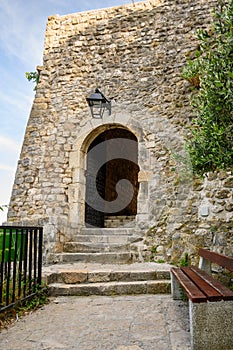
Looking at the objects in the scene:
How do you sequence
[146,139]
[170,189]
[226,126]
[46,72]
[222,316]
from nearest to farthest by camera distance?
[222,316] → [226,126] → [170,189] → [146,139] → [46,72]

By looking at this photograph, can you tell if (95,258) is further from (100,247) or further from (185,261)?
(185,261)

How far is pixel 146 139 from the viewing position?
6.22 metres

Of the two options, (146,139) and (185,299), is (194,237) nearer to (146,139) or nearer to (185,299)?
(185,299)

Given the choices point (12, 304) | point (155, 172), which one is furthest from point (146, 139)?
point (12, 304)

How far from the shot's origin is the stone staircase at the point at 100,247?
17.0 feet

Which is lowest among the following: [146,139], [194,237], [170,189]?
[194,237]

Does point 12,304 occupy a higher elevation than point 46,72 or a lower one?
lower

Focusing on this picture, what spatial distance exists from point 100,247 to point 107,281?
1.49m

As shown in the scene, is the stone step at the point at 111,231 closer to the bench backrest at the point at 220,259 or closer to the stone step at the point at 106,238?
the stone step at the point at 106,238

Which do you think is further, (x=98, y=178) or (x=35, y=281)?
(x=98, y=178)

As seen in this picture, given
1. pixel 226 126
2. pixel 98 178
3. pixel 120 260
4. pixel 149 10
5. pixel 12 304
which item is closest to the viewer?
pixel 12 304

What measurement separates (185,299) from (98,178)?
5.57m

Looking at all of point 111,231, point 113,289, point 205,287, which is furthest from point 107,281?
point 111,231

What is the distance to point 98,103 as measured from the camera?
21.3ft
